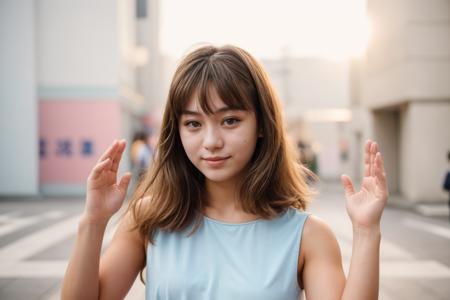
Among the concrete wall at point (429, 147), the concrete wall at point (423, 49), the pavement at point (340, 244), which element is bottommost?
the pavement at point (340, 244)

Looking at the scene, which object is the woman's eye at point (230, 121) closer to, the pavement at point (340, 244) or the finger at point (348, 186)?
the finger at point (348, 186)

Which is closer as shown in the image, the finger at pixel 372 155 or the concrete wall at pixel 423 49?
the finger at pixel 372 155

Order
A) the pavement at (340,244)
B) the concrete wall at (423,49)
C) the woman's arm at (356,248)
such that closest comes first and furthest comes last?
the woman's arm at (356,248) < the pavement at (340,244) < the concrete wall at (423,49)

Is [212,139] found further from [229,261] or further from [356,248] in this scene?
[356,248]

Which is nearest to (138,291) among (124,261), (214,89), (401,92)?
(124,261)

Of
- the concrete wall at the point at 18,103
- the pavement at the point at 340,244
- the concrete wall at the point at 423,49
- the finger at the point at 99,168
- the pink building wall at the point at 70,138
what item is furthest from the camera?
the pink building wall at the point at 70,138

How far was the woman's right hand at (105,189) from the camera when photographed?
5.52ft

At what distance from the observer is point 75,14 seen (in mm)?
16594

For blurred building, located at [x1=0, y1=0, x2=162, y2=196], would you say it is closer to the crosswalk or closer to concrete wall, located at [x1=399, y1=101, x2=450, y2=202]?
the crosswalk

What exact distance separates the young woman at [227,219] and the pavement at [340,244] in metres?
2.41

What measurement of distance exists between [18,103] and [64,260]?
10.6 meters

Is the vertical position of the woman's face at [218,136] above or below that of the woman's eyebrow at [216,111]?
below

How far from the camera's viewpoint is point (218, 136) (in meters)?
1.70

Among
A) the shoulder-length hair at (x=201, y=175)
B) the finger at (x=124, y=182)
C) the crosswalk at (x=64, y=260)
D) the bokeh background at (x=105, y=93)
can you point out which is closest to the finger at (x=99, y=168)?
the finger at (x=124, y=182)
